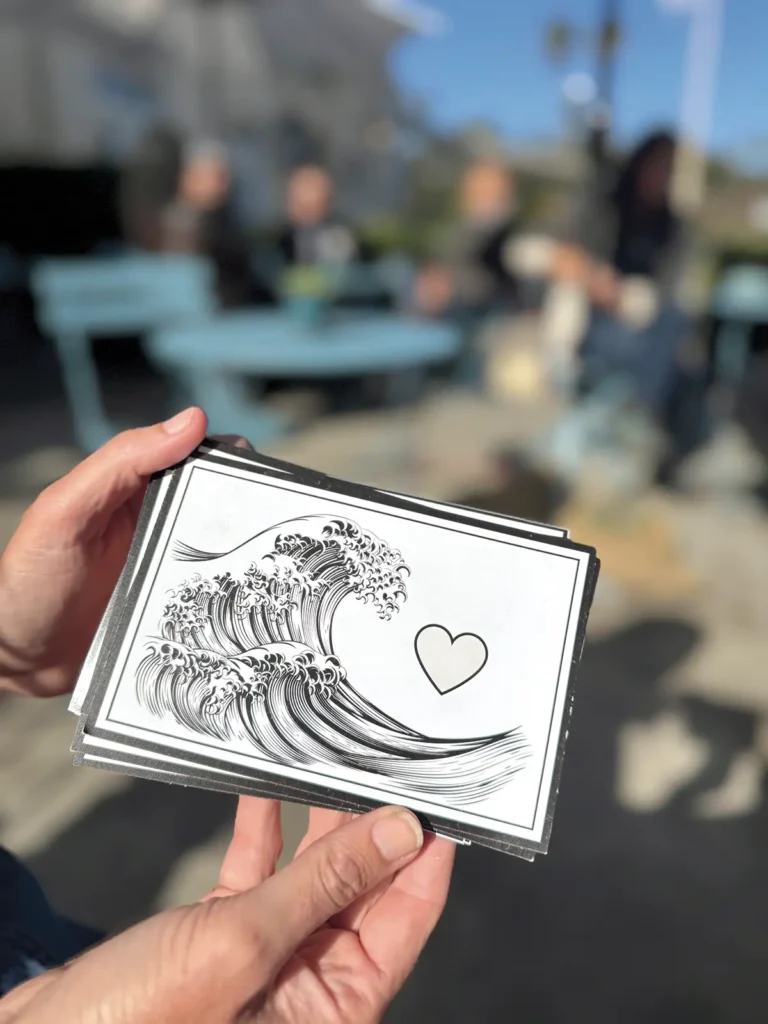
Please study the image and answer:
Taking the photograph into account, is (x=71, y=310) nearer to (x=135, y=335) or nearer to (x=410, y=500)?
(x=135, y=335)

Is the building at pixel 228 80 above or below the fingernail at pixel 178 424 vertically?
above

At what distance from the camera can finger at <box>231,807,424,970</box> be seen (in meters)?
0.68

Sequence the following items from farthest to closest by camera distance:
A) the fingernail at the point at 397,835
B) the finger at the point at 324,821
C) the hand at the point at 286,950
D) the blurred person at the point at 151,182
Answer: the blurred person at the point at 151,182 → the finger at the point at 324,821 → the fingernail at the point at 397,835 → the hand at the point at 286,950

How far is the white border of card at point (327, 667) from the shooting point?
873 millimetres

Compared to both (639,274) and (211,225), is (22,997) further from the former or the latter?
(211,225)

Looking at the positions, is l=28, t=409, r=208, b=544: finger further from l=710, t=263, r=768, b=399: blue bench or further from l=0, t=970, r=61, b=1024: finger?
l=710, t=263, r=768, b=399: blue bench

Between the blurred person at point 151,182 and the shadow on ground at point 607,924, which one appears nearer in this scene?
the shadow on ground at point 607,924

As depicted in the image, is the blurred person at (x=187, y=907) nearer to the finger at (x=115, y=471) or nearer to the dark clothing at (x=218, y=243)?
the finger at (x=115, y=471)

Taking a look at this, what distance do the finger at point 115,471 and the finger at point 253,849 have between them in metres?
0.45

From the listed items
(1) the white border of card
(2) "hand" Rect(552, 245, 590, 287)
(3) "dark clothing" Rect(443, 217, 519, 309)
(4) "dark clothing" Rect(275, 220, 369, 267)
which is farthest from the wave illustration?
(4) "dark clothing" Rect(275, 220, 369, 267)

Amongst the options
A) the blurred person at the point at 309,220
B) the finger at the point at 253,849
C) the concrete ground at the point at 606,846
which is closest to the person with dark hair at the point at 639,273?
the concrete ground at the point at 606,846

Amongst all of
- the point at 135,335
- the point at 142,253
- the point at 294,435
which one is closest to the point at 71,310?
the point at 135,335

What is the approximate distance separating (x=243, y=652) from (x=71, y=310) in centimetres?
304

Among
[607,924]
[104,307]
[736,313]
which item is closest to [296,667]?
[607,924]
